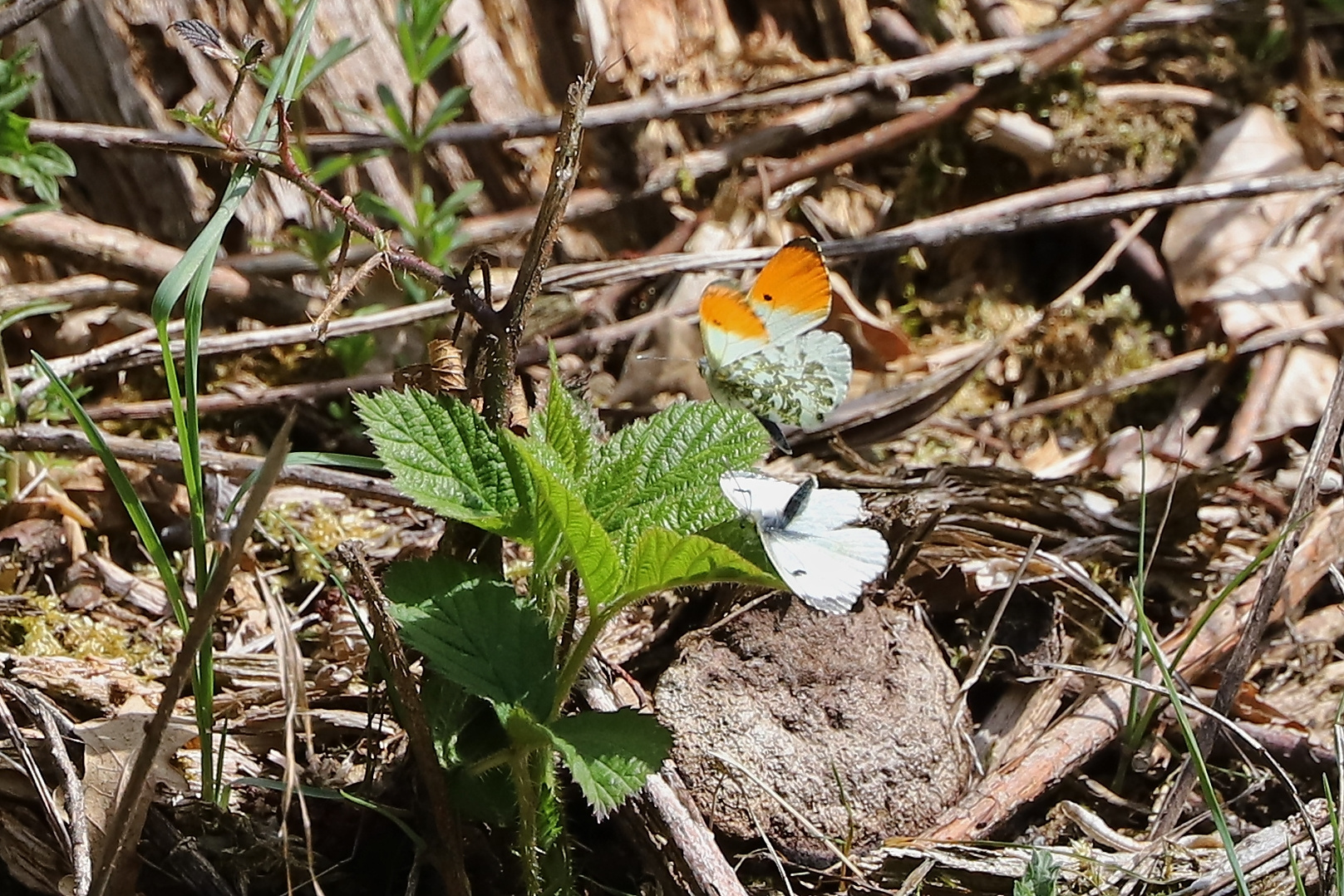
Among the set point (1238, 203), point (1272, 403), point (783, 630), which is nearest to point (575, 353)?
point (783, 630)

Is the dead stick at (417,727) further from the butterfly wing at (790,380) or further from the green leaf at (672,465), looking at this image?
the butterfly wing at (790,380)

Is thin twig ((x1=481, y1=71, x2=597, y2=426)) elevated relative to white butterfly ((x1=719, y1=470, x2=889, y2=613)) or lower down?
elevated

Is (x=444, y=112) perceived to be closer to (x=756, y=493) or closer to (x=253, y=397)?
(x=253, y=397)

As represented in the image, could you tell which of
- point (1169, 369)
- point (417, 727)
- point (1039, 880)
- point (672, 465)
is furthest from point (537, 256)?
point (1169, 369)

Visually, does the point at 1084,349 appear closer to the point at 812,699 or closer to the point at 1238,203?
the point at 1238,203

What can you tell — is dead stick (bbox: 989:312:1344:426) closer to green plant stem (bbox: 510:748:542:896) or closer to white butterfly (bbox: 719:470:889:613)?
white butterfly (bbox: 719:470:889:613)

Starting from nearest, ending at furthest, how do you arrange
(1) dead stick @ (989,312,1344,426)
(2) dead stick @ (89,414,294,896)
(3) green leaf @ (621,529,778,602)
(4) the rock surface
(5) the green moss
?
(2) dead stick @ (89,414,294,896) → (3) green leaf @ (621,529,778,602) → (4) the rock surface → (5) the green moss → (1) dead stick @ (989,312,1344,426)

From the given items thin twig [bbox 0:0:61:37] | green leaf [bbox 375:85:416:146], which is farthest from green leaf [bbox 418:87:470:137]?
thin twig [bbox 0:0:61:37]
